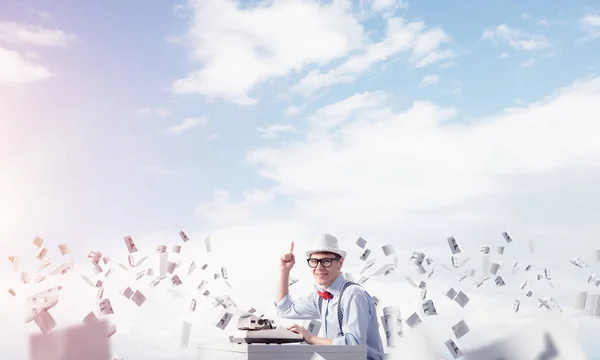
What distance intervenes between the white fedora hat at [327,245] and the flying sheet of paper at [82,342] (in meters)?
2.27

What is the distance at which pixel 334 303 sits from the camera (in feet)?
11.1

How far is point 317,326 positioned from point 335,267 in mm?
698

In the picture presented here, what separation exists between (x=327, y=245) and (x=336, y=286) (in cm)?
22

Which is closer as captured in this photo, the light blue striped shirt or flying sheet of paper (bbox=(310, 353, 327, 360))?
flying sheet of paper (bbox=(310, 353, 327, 360))

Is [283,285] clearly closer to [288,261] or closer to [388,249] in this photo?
[288,261]

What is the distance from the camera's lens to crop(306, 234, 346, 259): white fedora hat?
3.53m

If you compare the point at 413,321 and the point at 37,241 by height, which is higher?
the point at 37,241

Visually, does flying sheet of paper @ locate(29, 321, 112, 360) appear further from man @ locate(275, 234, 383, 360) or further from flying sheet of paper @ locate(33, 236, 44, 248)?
man @ locate(275, 234, 383, 360)

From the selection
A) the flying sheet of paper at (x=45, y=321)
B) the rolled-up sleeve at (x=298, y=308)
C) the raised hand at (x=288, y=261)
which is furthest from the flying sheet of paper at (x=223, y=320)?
the flying sheet of paper at (x=45, y=321)

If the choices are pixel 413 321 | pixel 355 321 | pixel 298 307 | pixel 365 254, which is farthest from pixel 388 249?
pixel 355 321

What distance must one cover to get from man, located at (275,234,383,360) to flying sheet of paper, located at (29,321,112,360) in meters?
1.91

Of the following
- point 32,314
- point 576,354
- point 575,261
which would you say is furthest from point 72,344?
point 575,261

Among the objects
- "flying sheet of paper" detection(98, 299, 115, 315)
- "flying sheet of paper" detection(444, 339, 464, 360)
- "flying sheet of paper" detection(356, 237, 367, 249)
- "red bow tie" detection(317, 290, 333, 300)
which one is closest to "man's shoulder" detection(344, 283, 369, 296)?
"red bow tie" detection(317, 290, 333, 300)

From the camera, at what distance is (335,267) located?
3.53 meters
